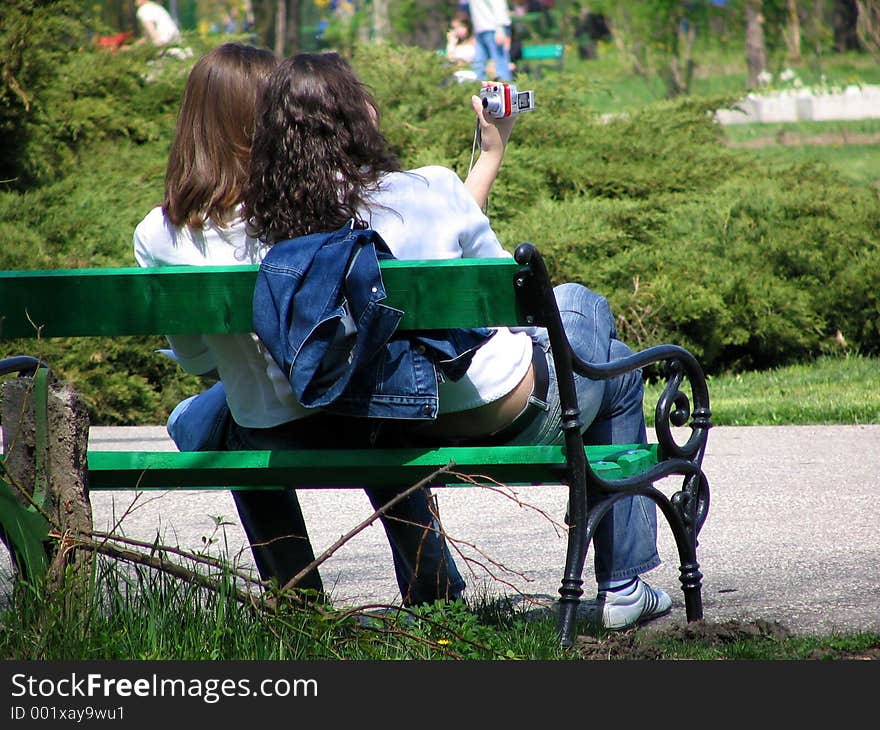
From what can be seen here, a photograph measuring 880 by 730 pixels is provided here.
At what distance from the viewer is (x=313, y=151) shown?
279 centimetres

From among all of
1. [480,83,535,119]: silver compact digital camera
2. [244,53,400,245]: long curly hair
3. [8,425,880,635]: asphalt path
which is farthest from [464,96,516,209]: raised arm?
[8,425,880,635]: asphalt path

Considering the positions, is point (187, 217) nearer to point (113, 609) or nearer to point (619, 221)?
point (113, 609)

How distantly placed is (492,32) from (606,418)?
13.5m

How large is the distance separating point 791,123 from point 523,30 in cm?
1273

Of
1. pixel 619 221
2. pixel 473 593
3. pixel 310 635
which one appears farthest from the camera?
pixel 619 221

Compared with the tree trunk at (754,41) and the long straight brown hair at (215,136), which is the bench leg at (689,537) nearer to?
the long straight brown hair at (215,136)

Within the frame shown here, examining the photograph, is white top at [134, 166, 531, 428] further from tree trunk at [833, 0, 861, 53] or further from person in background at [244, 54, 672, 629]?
tree trunk at [833, 0, 861, 53]

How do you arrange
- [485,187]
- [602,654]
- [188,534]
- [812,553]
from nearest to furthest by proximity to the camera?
[602,654] → [485,187] → [812,553] → [188,534]

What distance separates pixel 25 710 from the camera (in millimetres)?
2385

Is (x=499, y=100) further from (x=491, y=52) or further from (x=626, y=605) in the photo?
(x=491, y=52)

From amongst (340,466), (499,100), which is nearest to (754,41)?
(499,100)

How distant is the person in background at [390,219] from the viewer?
2775 millimetres

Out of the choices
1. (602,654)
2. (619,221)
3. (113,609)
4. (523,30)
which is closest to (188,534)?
(113,609)

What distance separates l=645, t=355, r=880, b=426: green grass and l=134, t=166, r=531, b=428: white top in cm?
378
